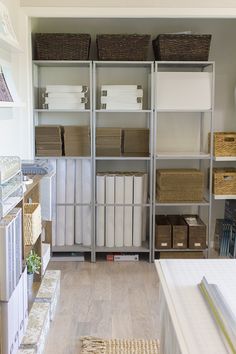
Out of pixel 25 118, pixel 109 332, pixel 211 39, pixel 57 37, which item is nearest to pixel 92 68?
pixel 57 37

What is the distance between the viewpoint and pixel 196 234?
14.2 ft

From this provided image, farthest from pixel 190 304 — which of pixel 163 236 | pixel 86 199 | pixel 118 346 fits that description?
pixel 86 199

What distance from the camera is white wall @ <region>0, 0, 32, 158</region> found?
3.54 metres

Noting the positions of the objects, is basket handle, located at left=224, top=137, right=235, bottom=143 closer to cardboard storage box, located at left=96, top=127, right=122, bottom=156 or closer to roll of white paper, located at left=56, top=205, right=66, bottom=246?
cardboard storage box, located at left=96, top=127, right=122, bottom=156

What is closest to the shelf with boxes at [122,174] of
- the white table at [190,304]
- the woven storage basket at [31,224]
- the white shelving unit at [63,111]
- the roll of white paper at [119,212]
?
the roll of white paper at [119,212]

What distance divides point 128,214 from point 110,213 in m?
0.16

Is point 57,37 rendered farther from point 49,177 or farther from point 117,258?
point 117,258

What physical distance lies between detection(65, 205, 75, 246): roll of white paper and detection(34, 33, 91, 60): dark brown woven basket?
1328mm

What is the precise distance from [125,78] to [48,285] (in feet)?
6.97

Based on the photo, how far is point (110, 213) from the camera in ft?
14.3

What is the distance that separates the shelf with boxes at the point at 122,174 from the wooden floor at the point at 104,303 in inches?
9.6

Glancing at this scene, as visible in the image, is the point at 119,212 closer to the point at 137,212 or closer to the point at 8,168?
the point at 137,212

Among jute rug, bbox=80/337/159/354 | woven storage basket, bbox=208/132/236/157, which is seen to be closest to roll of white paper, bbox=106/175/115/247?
woven storage basket, bbox=208/132/236/157

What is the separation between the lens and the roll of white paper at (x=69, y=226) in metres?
4.38
